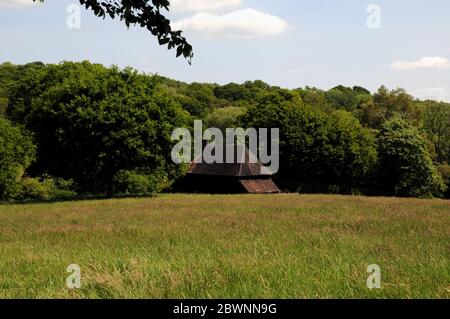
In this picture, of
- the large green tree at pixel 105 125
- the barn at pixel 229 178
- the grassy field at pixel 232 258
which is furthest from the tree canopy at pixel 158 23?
the barn at pixel 229 178

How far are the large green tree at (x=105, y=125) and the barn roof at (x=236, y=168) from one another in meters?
14.0

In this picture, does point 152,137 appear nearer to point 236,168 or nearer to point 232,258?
point 236,168

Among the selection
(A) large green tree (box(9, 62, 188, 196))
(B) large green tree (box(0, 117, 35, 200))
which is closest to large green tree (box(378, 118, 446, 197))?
(A) large green tree (box(9, 62, 188, 196))

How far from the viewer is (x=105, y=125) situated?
36.6 meters

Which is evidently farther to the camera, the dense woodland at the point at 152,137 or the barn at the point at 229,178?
the barn at the point at 229,178

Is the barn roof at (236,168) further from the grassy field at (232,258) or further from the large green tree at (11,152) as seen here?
the grassy field at (232,258)

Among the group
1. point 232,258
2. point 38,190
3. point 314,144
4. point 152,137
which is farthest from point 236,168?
point 232,258

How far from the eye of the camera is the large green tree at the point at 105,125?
36562 millimetres

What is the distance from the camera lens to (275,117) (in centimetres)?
6397

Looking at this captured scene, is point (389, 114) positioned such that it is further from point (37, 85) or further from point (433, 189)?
point (37, 85)

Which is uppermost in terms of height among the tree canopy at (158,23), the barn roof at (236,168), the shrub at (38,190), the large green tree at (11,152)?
the tree canopy at (158,23)

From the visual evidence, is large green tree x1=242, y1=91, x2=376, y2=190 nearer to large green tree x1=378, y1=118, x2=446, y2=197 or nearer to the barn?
large green tree x1=378, y1=118, x2=446, y2=197
